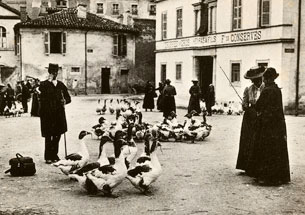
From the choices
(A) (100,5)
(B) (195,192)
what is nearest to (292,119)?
(B) (195,192)

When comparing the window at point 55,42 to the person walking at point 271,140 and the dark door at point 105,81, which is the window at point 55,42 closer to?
the dark door at point 105,81

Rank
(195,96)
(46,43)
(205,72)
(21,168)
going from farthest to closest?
(46,43) → (205,72) → (195,96) → (21,168)

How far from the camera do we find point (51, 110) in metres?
10.5

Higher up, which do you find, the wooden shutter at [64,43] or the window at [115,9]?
the window at [115,9]

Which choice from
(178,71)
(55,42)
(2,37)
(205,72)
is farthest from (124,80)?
(205,72)

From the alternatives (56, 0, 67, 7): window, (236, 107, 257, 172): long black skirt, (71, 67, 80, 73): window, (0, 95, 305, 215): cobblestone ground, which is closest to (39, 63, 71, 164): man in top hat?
(0, 95, 305, 215): cobblestone ground

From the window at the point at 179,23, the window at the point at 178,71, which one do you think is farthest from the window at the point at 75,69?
the window at the point at 179,23

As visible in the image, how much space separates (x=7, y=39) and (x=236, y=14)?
88.8 feet

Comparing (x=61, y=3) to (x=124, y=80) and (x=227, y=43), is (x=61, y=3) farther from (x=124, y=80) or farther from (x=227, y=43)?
(x=227, y=43)

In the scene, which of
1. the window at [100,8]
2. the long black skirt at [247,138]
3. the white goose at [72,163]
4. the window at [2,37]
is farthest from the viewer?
the window at [100,8]

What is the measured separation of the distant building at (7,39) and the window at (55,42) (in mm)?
5923

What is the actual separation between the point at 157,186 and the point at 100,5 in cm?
5122

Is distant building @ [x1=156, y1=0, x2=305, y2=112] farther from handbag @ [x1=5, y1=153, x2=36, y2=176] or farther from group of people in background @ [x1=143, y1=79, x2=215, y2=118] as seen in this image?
handbag @ [x1=5, y1=153, x2=36, y2=176]

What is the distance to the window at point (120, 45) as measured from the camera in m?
44.7
